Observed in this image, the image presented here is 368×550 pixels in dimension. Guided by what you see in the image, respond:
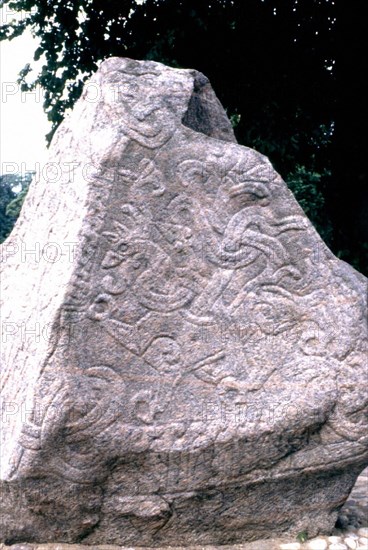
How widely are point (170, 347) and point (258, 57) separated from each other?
5.46 m

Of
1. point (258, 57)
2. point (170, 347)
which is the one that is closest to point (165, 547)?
point (170, 347)

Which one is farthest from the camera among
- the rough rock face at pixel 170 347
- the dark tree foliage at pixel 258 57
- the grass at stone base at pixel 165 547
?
the dark tree foliage at pixel 258 57

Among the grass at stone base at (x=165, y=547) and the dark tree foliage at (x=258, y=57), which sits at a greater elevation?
the dark tree foliage at (x=258, y=57)

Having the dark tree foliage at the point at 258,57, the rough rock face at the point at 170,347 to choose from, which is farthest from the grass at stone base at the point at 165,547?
the dark tree foliage at the point at 258,57

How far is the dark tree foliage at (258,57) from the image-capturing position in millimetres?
7918

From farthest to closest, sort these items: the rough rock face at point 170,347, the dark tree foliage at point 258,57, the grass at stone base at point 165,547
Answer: the dark tree foliage at point 258,57
the grass at stone base at point 165,547
the rough rock face at point 170,347

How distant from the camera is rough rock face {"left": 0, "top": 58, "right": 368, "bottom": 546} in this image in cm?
332

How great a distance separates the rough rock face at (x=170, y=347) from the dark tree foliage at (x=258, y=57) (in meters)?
4.33

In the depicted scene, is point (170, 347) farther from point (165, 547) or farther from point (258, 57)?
point (258, 57)

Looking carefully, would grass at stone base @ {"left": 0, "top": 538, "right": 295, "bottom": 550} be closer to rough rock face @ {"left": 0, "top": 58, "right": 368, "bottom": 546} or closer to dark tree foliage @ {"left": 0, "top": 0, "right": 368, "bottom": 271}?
rough rock face @ {"left": 0, "top": 58, "right": 368, "bottom": 546}

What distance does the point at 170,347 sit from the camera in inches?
136

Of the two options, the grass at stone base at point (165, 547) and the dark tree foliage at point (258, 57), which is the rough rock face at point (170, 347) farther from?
the dark tree foliage at point (258, 57)

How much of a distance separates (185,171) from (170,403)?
1004 mm

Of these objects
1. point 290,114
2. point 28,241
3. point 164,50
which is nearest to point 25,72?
point 164,50
